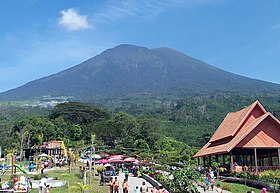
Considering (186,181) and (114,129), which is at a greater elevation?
(114,129)

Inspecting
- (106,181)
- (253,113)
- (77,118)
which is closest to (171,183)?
(106,181)

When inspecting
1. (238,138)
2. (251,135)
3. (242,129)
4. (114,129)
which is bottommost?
(238,138)

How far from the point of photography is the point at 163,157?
112 ft

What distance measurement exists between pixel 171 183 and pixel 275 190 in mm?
4703

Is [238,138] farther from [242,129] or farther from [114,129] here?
[114,129]

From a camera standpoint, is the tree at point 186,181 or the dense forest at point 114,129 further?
the dense forest at point 114,129

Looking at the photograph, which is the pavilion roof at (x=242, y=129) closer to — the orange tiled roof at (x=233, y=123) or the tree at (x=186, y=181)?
the orange tiled roof at (x=233, y=123)

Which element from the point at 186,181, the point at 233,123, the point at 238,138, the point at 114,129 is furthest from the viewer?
the point at 114,129

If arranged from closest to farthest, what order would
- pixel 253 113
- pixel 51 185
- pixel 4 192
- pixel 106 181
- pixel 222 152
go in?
1. pixel 4 192
2. pixel 51 185
3. pixel 106 181
4. pixel 222 152
5. pixel 253 113

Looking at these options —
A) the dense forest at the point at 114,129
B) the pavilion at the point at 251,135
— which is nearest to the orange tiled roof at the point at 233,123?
the pavilion at the point at 251,135

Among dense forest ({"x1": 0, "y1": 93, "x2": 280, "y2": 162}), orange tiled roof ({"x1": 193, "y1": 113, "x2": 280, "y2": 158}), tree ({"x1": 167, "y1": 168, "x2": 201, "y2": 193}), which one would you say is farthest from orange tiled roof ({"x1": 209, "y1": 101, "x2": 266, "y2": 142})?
dense forest ({"x1": 0, "y1": 93, "x2": 280, "y2": 162})

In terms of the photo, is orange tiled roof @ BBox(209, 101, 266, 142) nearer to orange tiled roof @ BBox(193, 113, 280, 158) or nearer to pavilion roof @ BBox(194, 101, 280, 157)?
pavilion roof @ BBox(194, 101, 280, 157)

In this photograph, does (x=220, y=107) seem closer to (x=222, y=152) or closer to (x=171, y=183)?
(x=222, y=152)

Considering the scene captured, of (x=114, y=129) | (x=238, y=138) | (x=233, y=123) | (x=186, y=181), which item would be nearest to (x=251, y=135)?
(x=238, y=138)
